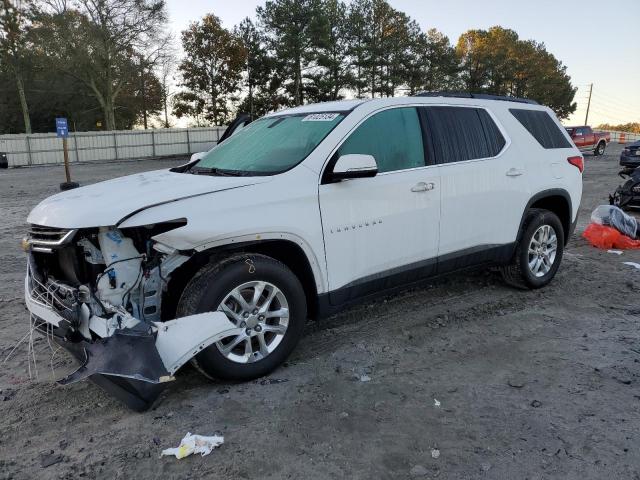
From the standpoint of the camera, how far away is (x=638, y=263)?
262 inches

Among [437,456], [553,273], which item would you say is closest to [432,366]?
[437,456]

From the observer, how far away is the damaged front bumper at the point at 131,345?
298cm

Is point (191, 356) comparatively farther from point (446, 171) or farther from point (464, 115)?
point (464, 115)

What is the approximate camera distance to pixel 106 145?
3297 centimetres

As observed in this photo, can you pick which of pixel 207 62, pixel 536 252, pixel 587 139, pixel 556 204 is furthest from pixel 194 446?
pixel 207 62

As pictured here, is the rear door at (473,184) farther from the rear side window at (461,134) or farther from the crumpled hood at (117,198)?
the crumpled hood at (117,198)

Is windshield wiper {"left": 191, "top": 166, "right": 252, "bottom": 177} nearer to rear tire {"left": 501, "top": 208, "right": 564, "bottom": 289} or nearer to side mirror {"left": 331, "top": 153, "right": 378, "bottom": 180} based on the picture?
side mirror {"left": 331, "top": 153, "right": 378, "bottom": 180}

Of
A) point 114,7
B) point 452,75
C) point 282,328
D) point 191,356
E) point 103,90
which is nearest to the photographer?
point 191,356

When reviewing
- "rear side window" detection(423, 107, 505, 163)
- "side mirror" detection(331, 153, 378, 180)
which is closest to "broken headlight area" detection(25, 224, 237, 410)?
"side mirror" detection(331, 153, 378, 180)

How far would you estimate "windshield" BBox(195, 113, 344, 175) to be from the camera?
3.85m

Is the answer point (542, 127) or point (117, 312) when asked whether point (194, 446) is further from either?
point (542, 127)

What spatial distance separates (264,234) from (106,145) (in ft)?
108

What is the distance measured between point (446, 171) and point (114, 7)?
126 ft

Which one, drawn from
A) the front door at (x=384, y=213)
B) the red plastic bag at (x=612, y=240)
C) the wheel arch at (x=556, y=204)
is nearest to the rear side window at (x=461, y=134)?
the front door at (x=384, y=213)
